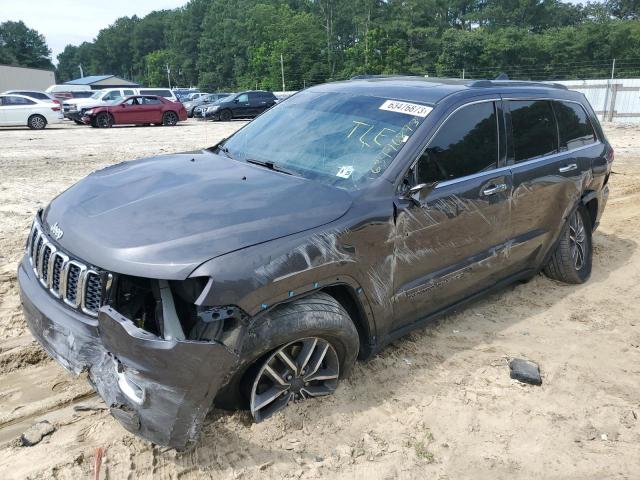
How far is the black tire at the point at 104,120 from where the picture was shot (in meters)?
22.1

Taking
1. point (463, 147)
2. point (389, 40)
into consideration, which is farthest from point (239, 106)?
point (389, 40)

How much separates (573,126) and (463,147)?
68.9 inches

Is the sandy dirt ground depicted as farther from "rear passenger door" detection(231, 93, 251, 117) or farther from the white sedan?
"rear passenger door" detection(231, 93, 251, 117)

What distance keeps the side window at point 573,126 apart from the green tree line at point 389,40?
27577 millimetres

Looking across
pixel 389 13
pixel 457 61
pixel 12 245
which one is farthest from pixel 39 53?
pixel 12 245

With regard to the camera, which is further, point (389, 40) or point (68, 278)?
point (389, 40)

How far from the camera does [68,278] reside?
2600 millimetres

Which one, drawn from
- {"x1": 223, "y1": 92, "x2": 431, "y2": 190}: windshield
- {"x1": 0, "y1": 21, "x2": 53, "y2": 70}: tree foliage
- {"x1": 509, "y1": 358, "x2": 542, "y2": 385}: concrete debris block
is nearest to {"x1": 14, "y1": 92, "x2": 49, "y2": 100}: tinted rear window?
{"x1": 223, "y1": 92, "x2": 431, "y2": 190}: windshield

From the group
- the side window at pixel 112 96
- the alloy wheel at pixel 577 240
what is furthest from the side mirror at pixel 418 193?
the side window at pixel 112 96

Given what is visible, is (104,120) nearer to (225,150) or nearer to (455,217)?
(225,150)

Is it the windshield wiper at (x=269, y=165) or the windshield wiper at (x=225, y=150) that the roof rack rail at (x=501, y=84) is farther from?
the windshield wiper at (x=225, y=150)

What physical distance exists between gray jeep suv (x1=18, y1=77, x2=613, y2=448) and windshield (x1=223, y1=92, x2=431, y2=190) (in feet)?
0.05

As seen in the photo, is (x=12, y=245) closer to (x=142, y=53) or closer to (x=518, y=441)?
(x=518, y=441)

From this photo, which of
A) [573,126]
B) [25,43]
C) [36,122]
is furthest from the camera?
[25,43]
